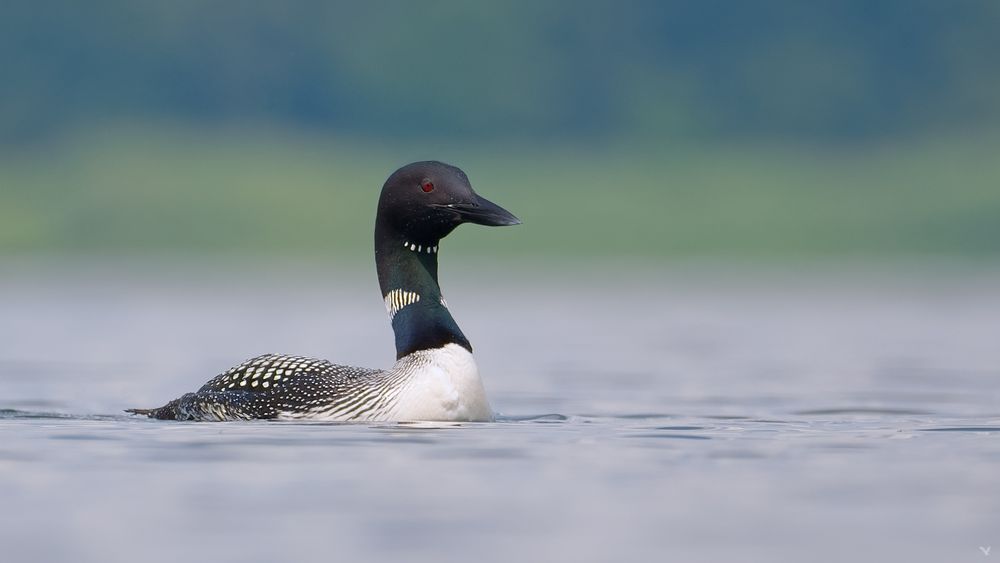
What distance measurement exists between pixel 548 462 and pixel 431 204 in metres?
2.52

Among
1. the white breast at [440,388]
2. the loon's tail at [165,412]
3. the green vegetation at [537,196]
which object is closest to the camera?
the white breast at [440,388]

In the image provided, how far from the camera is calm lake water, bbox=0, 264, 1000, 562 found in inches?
313

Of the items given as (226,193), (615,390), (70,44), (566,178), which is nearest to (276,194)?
(226,193)

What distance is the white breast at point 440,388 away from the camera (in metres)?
11.8

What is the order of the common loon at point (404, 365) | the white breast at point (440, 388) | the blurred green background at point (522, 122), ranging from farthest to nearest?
the blurred green background at point (522, 122) → the common loon at point (404, 365) → the white breast at point (440, 388)

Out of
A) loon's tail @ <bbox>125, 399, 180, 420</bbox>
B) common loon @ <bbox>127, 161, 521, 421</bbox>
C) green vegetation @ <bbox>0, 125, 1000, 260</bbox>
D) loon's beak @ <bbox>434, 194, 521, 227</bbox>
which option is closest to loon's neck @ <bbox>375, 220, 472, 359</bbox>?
common loon @ <bbox>127, 161, 521, 421</bbox>

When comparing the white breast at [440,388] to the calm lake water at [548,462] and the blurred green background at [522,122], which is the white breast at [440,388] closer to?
the calm lake water at [548,462]

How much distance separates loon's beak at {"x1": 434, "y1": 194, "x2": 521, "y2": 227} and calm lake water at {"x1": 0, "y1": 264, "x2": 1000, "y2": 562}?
1208mm

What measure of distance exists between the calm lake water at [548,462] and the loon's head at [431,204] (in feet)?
4.18

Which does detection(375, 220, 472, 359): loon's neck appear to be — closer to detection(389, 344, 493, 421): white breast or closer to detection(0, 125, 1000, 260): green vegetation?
detection(389, 344, 493, 421): white breast

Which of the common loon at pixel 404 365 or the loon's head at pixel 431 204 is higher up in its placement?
the loon's head at pixel 431 204

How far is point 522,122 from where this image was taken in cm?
12400

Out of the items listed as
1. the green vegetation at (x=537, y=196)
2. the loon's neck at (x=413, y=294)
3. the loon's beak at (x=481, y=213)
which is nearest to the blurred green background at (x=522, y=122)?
the green vegetation at (x=537, y=196)

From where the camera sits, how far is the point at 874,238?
9988 centimetres
